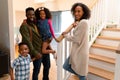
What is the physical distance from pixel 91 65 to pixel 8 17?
6.13 ft

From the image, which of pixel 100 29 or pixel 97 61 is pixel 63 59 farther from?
pixel 100 29

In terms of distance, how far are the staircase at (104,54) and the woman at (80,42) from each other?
33.2 inches

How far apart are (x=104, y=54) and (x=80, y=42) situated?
4.90ft

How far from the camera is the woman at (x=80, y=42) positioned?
2.24 metres

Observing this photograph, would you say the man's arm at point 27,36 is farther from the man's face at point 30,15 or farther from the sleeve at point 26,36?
the man's face at point 30,15

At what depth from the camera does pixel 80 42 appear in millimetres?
2279

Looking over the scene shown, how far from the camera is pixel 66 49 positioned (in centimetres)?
274

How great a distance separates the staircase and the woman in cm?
84

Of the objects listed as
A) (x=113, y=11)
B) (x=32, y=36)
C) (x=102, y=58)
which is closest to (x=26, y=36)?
(x=32, y=36)

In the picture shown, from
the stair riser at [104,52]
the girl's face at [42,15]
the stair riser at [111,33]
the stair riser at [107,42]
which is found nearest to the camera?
the girl's face at [42,15]

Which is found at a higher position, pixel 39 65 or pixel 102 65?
pixel 39 65

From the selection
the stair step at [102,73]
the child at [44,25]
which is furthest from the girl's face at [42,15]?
the stair step at [102,73]

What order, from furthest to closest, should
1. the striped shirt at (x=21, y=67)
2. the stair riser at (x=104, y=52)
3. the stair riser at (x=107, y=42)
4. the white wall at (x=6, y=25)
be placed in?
1. the stair riser at (x=107, y=42)
2. the stair riser at (x=104, y=52)
3. the white wall at (x=6, y=25)
4. the striped shirt at (x=21, y=67)

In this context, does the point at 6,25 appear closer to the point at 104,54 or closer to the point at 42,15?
the point at 42,15
